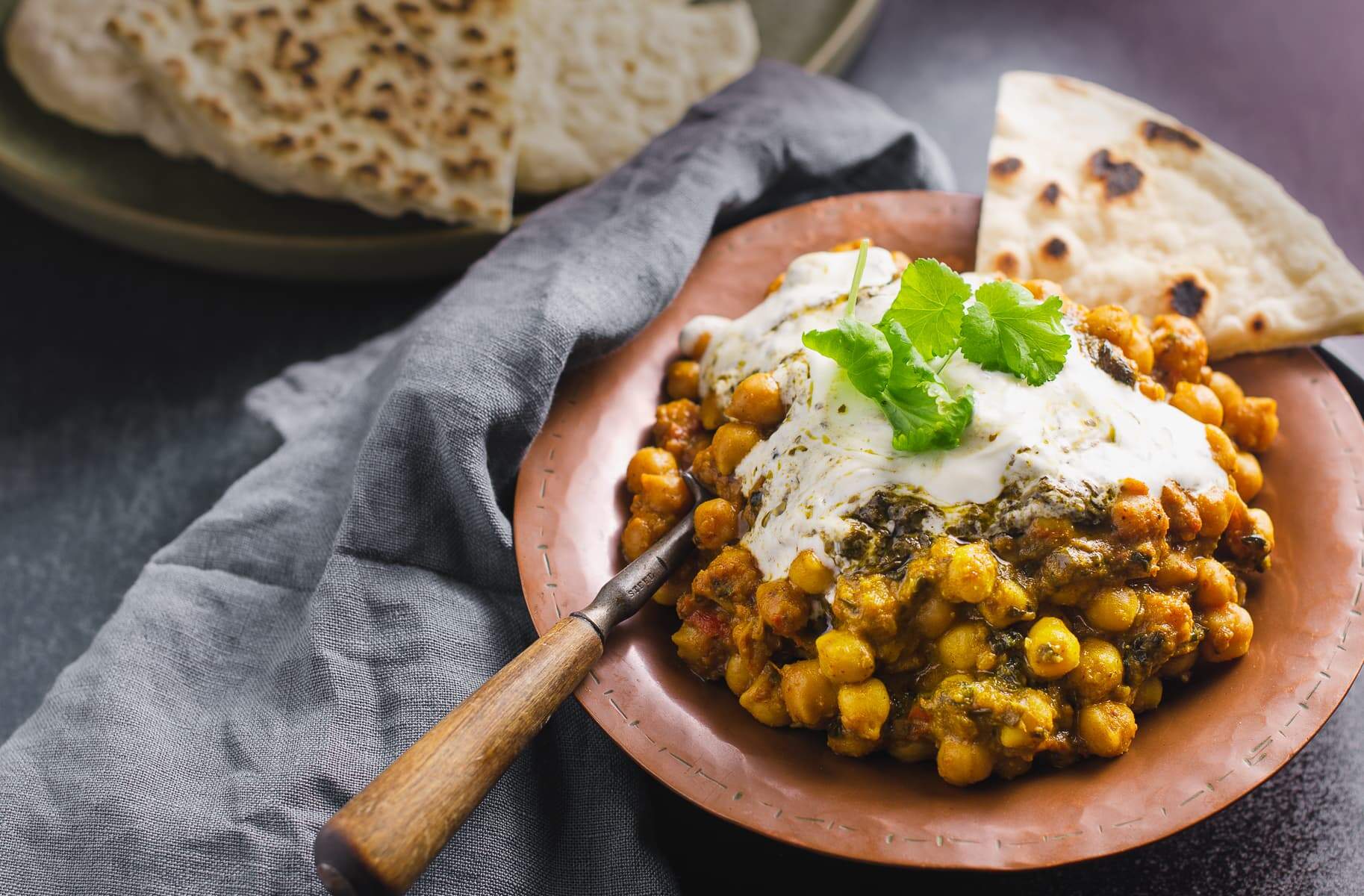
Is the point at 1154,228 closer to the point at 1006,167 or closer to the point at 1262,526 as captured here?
the point at 1006,167

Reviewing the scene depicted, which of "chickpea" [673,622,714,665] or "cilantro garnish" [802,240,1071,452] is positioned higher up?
"cilantro garnish" [802,240,1071,452]


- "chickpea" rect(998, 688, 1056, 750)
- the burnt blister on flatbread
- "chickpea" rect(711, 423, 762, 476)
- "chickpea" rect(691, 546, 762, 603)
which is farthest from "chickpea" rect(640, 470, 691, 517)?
the burnt blister on flatbread

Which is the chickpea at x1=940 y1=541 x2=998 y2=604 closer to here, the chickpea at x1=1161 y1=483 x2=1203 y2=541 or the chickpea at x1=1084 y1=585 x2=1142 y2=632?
the chickpea at x1=1084 y1=585 x2=1142 y2=632

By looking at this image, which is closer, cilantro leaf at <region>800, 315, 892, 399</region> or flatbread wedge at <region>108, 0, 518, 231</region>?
cilantro leaf at <region>800, 315, 892, 399</region>

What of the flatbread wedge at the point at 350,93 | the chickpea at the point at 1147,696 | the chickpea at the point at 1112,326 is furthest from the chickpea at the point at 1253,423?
the flatbread wedge at the point at 350,93

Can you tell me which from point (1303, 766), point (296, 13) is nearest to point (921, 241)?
point (1303, 766)

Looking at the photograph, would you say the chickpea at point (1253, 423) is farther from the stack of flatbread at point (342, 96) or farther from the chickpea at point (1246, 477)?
the stack of flatbread at point (342, 96)

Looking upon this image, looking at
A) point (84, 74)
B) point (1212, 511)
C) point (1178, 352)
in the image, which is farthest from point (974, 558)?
point (84, 74)

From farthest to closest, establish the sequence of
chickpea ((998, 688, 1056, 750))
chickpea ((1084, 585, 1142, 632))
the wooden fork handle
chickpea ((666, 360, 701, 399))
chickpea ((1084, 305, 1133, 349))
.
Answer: chickpea ((666, 360, 701, 399)) < chickpea ((1084, 305, 1133, 349)) < chickpea ((1084, 585, 1142, 632)) < chickpea ((998, 688, 1056, 750)) < the wooden fork handle
